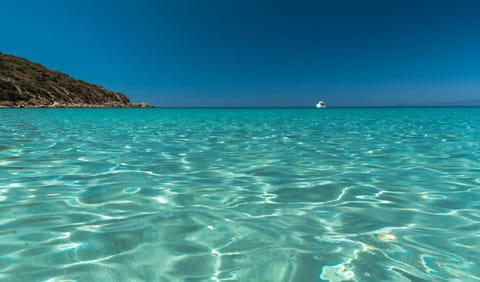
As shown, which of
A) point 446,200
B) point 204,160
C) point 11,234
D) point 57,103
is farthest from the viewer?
point 57,103

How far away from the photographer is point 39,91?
3396 inches

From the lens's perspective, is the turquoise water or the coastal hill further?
the coastal hill

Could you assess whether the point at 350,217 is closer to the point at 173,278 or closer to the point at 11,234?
the point at 173,278

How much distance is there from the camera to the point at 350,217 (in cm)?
388

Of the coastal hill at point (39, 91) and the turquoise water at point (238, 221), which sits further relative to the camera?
the coastal hill at point (39, 91)

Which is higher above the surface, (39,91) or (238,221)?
(39,91)

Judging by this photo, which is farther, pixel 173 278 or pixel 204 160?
pixel 204 160

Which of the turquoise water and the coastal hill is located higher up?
the coastal hill

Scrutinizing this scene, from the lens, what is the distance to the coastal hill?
77.9 meters

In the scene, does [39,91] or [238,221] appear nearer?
[238,221]

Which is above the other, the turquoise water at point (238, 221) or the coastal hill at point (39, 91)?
the coastal hill at point (39, 91)

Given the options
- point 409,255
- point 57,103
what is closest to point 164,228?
point 409,255

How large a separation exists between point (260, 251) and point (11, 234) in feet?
8.86

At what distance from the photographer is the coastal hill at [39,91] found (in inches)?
3068
